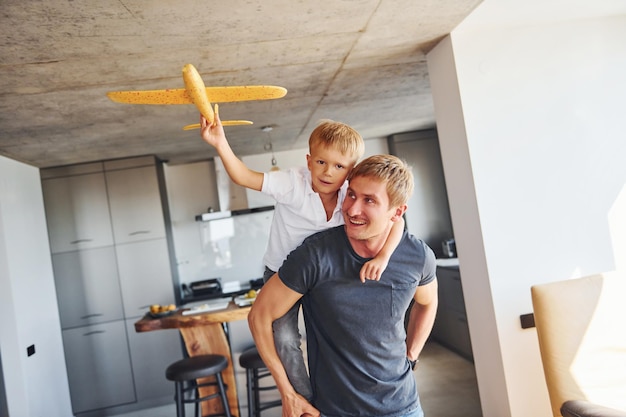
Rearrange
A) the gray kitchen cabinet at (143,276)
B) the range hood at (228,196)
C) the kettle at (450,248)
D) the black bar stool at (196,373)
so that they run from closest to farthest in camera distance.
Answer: the black bar stool at (196,373), the gray kitchen cabinet at (143,276), the kettle at (450,248), the range hood at (228,196)

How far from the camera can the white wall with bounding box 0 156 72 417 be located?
4.04m

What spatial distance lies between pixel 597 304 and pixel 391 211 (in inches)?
56.1

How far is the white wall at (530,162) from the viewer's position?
9.23 feet

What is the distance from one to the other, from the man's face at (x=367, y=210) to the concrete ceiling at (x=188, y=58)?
117 centimetres

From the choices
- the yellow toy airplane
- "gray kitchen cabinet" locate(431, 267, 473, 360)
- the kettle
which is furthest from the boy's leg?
the kettle

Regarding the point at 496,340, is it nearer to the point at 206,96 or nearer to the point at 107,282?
the point at 206,96

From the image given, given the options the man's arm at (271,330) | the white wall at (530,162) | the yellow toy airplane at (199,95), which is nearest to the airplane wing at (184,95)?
the yellow toy airplane at (199,95)

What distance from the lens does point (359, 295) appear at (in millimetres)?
1443

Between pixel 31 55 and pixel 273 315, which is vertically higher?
pixel 31 55

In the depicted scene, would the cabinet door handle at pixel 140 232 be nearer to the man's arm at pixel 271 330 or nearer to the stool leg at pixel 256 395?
the stool leg at pixel 256 395

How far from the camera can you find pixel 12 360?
13.2 ft

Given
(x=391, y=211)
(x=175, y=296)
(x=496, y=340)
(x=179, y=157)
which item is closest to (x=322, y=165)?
(x=391, y=211)

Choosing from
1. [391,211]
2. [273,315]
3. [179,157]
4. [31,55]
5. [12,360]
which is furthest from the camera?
[179,157]

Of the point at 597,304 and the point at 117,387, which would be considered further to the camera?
the point at 117,387
